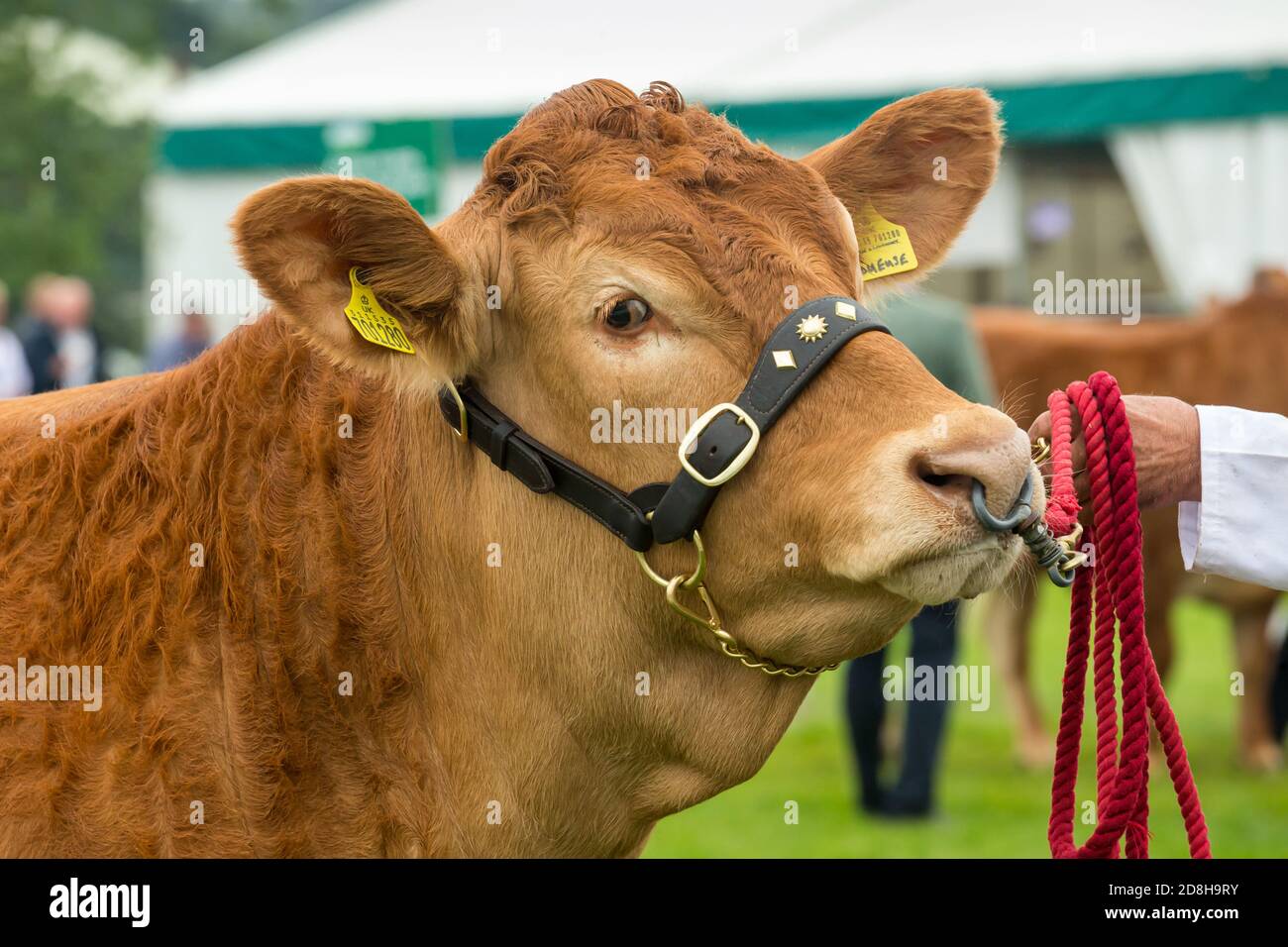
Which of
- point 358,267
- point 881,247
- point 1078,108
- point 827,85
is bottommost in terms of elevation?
Answer: point 358,267

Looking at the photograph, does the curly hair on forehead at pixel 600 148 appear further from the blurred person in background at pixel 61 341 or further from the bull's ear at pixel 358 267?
the blurred person in background at pixel 61 341

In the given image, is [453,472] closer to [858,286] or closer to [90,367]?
[858,286]

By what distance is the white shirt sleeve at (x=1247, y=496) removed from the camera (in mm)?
3123

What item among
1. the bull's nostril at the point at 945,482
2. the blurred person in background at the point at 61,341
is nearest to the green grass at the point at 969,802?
the bull's nostril at the point at 945,482

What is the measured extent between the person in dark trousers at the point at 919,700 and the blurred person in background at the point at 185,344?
7.30 meters

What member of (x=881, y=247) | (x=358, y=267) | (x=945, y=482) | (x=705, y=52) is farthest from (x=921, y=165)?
(x=705, y=52)

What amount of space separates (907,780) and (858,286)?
5364 millimetres

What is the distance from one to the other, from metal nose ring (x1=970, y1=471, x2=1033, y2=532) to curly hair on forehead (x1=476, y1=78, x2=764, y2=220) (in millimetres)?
832

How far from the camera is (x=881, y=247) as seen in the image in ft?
11.8

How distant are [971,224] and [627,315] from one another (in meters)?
4.24

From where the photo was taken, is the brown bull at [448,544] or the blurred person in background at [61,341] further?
the blurred person in background at [61,341]

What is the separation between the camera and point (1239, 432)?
314 cm

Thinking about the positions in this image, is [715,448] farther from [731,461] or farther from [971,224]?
[971,224]

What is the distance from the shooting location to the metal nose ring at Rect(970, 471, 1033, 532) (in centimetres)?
249
